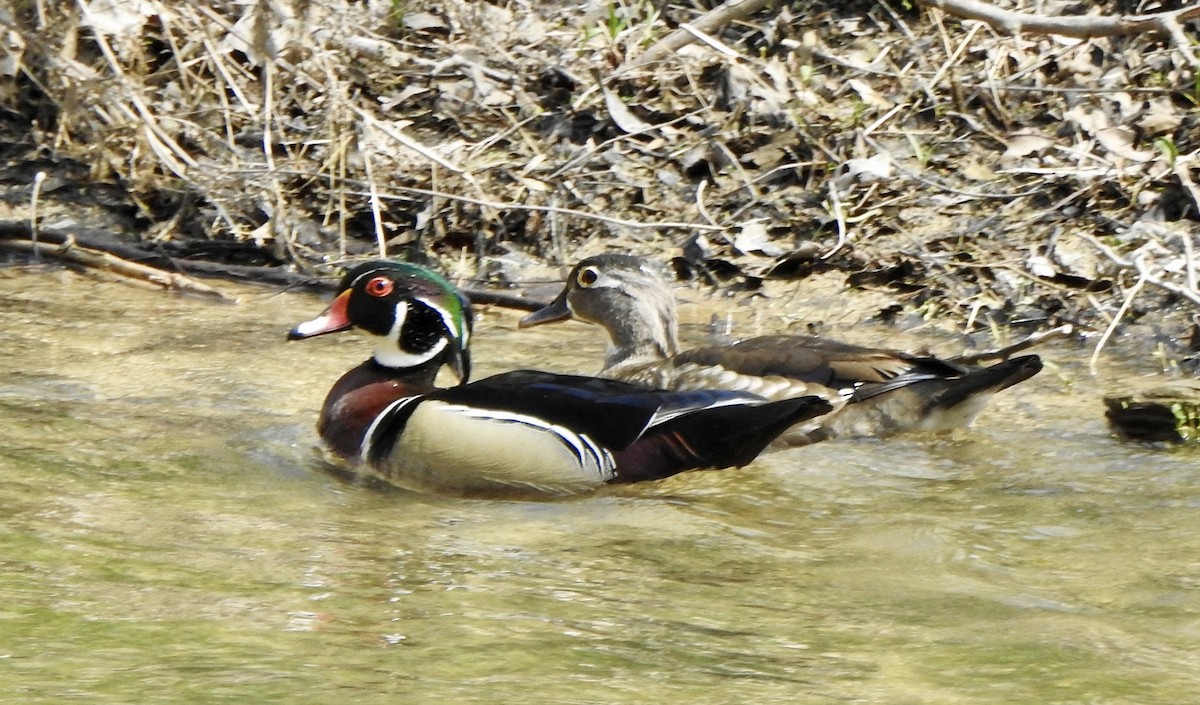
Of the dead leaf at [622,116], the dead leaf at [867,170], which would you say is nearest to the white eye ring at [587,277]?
the dead leaf at [867,170]

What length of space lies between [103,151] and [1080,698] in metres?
6.16

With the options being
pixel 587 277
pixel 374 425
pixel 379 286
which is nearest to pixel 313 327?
pixel 379 286

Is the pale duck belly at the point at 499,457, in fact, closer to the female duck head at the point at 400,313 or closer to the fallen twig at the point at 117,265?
the female duck head at the point at 400,313

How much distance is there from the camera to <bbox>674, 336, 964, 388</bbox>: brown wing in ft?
18.4

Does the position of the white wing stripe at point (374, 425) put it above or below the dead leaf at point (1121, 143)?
below

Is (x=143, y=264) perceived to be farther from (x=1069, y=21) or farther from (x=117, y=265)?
(x=1069, y=21)

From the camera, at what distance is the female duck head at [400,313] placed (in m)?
5.64

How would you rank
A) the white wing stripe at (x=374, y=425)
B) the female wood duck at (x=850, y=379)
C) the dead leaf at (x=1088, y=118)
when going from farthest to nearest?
the dead leaf at (x=1088, y=118) < the female wood duck at (x=850, y=379) < the white wing stripe at (x=374, y=425)

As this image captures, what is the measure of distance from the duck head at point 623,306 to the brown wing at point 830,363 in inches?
24.8

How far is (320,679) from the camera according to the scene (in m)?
2.87

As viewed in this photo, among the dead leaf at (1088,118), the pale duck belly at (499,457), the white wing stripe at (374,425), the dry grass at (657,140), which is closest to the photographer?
the pale duck belly at (499,457)

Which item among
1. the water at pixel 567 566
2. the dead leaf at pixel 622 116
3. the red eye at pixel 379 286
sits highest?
the dead leaf at pixel 622 116

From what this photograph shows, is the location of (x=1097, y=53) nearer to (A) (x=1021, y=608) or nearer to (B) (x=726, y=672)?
(A) (x=1021, y=608)

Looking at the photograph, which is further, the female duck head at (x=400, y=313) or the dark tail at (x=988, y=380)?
the female duck head at (x=400, y=313)
